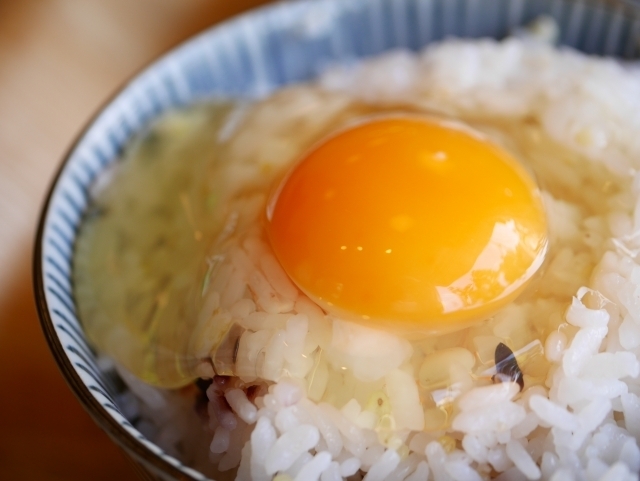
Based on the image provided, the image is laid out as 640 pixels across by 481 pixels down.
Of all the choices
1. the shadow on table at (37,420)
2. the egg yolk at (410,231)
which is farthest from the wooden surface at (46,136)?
the egg yolk at (410,231)

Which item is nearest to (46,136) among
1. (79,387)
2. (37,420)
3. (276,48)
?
(276,48)

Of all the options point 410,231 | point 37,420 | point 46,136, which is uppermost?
point 410,231

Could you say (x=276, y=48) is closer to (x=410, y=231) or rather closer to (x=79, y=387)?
(x=410, y=231)

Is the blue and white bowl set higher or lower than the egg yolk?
lower

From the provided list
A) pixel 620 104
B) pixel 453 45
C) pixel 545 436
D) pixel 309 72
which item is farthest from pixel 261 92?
pixel 545 436

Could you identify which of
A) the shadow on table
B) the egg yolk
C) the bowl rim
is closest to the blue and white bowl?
the bowl rim

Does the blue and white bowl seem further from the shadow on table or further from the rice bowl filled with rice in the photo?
the shadow on table

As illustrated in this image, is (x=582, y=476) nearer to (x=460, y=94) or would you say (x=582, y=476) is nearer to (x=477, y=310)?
(x=477, y=310)
